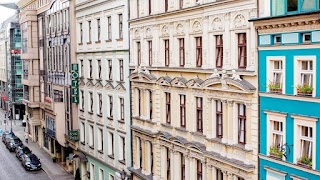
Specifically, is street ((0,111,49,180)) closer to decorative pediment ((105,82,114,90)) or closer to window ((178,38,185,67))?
decorative pediment ((105,82,114,90))

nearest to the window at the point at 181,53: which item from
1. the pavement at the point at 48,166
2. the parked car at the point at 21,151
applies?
the pavement at the point at 48,166

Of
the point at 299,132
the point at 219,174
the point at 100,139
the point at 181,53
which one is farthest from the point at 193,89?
the point at 100,139

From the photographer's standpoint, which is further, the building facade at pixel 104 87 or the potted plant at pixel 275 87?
the building facade at pixel 104 87

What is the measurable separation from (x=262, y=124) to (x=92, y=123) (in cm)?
2829

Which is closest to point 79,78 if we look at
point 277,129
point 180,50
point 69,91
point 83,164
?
point 69,91

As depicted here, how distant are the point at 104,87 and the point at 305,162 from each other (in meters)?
27.3

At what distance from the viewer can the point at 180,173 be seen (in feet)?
113

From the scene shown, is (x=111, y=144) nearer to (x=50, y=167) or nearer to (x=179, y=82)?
(x=179, y=82)

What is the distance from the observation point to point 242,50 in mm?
27062

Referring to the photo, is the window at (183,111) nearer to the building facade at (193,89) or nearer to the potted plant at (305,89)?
the building facade at (193,89)

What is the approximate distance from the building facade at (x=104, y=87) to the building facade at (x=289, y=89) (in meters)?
18.7

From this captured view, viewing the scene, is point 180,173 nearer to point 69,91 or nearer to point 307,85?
point 307,85

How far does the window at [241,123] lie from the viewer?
2698cm

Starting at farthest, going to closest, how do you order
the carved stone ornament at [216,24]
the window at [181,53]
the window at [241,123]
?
the window at [181,53]
the carved stone ornament at [216,24]
the window at [241,123]
